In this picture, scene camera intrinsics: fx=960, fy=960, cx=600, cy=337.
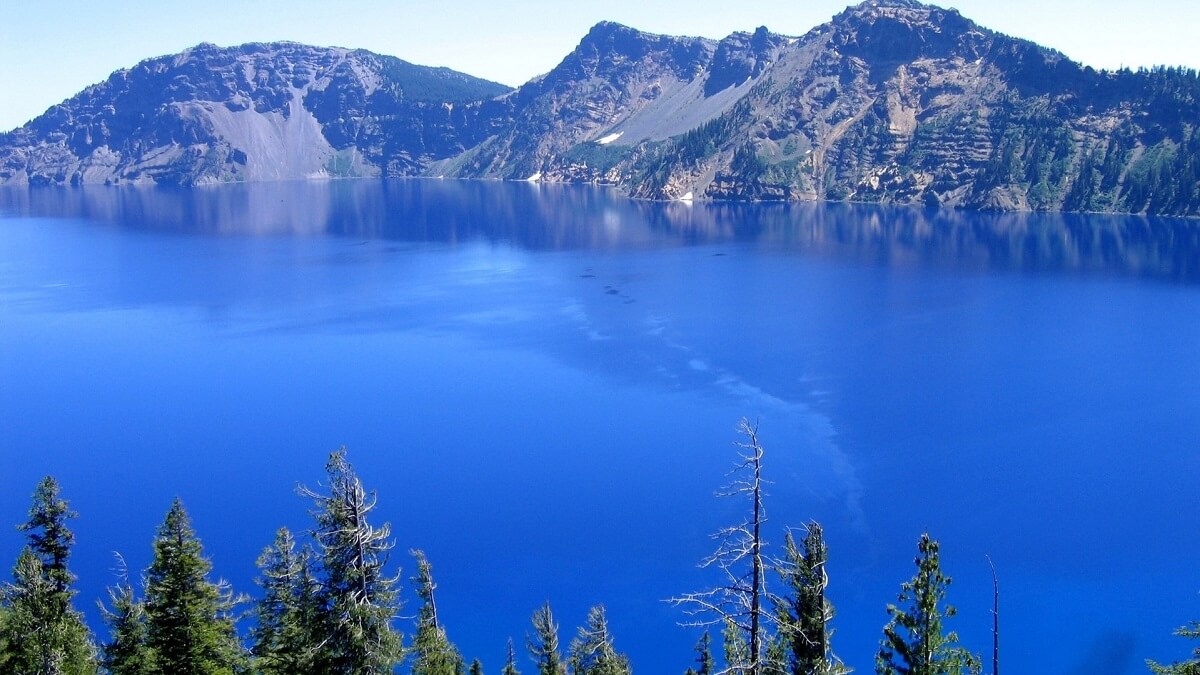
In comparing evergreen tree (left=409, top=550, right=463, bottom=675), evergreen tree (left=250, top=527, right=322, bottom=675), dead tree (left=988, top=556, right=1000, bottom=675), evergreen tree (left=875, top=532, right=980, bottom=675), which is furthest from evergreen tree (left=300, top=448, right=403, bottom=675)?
dead tree (left=988, top=556, right=1000, bottom=675)

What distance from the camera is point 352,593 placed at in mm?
21703

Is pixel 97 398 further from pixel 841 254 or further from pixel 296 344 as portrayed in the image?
pixel 841 254

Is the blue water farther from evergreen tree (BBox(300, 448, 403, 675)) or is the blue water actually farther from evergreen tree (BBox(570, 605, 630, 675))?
evergreen tree (BBox(300, 448, 403, 675))

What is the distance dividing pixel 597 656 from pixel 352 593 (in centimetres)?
1590

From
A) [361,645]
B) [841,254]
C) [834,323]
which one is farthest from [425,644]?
[841,254]

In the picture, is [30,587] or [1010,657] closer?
[30,587]

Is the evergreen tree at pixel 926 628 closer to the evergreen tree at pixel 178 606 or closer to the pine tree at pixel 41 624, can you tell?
Answer: the evergreen tree at pixel 178 606

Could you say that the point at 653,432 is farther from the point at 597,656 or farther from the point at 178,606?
the point at 178,606

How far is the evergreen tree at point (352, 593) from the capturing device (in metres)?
21.4

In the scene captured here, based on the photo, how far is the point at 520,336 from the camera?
107625mm

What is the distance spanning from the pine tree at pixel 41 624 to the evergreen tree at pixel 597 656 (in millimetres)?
15791

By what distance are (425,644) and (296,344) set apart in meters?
77.0

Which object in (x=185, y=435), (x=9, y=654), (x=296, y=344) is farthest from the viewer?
(x=296, y=344)

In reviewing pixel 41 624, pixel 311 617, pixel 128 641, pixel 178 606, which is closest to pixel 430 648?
pixel 128 641
